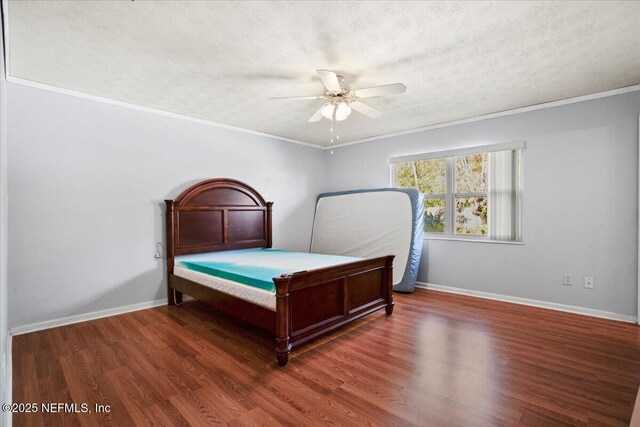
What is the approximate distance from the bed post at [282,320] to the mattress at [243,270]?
125 mm

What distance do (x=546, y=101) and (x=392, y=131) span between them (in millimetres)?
Answer: 2012

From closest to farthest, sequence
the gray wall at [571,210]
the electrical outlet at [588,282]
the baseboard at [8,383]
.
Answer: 1. the baseboard at [8,383]
2. the gray wall at [571,210]
3. the electrical outlet at [588,282]

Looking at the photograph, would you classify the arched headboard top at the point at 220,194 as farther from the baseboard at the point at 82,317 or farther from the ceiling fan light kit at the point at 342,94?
the ceiling fan light kit at the point at 342,94

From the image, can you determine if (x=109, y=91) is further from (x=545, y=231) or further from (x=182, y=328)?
(x=545, y=231)

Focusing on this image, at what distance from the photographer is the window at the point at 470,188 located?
3.99m

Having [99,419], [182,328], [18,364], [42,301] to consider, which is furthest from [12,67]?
[99,419]

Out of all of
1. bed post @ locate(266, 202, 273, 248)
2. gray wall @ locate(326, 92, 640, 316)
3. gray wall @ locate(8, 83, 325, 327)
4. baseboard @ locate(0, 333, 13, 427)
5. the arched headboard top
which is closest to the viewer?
baseboard @ locate(0, 333, 13, 427)

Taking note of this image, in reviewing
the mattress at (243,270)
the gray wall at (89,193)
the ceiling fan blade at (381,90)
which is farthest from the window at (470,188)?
the gray wall at (89,193)

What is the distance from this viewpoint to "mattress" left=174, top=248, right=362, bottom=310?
2.64 m

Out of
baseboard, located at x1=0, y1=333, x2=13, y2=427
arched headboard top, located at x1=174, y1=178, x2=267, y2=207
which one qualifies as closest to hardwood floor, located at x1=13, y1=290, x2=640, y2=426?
baseboard, located at x1=0, y1=333, x2=13, y2=427

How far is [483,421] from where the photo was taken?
5.68 feet

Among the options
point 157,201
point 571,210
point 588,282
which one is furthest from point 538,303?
point 157,201

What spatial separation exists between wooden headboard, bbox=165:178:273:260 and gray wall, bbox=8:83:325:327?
19cm

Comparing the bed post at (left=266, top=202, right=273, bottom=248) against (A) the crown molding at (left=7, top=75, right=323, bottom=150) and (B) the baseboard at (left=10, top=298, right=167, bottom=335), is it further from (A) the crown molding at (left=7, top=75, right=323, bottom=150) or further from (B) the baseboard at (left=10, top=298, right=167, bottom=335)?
(B) the baseboard at (left=10, top=298, right=167, bottom=335)
